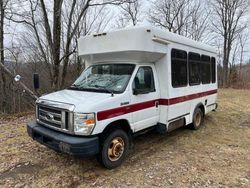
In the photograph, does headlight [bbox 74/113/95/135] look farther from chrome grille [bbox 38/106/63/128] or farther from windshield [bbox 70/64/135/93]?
windshield [bbox 70/64/135/93]

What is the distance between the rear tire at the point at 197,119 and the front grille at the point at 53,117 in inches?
177

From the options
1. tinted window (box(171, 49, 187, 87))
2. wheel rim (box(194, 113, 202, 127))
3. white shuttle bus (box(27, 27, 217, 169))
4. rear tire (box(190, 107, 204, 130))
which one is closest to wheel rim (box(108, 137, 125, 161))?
white shuttle bus (box(27, 27, 217, 169))

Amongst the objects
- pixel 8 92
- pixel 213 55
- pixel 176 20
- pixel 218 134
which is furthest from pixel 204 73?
pixel 176 20

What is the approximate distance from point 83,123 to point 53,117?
0.79m

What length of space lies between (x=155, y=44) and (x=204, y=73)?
3310mm

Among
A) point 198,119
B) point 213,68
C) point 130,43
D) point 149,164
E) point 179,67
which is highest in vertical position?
point 130,43

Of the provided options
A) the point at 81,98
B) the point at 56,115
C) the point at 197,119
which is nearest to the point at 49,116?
the point at 56,115

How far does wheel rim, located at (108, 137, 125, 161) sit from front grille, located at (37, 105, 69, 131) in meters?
0.99

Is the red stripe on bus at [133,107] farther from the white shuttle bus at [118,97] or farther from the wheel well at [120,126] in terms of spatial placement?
the wheel well at [120,126]

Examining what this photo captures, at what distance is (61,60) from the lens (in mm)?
13602

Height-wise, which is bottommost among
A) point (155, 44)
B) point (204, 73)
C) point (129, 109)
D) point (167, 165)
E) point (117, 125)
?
point (167, 165)

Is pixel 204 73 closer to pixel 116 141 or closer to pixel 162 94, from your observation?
pixel 162 94

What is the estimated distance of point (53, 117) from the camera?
4586mm

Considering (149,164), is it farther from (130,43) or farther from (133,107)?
(130,43)
